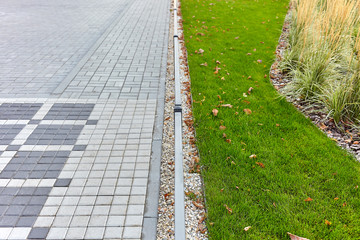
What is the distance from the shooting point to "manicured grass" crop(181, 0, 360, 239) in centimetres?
312

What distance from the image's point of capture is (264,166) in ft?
12.8

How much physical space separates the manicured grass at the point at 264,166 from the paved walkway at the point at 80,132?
879 millimetres

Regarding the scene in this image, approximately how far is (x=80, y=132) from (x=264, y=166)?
3.02 meters

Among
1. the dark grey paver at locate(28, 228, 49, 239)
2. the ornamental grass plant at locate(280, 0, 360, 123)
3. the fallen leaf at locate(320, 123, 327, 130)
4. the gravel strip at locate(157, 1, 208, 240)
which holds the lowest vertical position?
the dark grey paver at locate(28, 228, 49, 239)

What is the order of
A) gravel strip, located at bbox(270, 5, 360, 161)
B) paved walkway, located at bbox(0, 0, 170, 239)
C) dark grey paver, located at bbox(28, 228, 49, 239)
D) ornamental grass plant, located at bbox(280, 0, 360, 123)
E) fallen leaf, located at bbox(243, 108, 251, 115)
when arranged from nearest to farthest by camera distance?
dark grey paver, located at bbox(28, 228, 49, 239) → paved walkway, located at bbox(0, 0, 170, 239) → gravel strip, located at bbox(270, 5, 360, 161) → ornamental grass plant, located at bbox(280, 0, 360, 123) → fallen leaf, located at bbox(243, 108, 251, 115)

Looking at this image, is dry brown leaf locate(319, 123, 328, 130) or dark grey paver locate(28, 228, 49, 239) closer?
dark grey paver locate(28, 228, 49, 239)

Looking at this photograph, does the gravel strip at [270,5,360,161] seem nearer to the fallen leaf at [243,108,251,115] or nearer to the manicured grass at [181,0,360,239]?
the manicured grass at [181,0,360,239]

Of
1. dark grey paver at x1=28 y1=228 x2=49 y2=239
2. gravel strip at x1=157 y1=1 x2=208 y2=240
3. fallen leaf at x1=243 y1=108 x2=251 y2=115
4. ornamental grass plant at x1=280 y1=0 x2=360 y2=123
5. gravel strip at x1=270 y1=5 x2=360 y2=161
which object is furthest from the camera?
fallen leaf at x1=243 y1=108 x2=251 y2=115

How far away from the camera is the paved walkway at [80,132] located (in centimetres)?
322

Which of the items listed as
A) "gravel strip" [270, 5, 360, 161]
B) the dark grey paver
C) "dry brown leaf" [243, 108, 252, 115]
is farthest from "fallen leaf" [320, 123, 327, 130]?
the dark grey paver

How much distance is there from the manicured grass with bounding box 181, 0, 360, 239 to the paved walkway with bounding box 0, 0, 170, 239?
0.88 metres

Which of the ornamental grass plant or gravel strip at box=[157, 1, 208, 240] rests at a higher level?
the ornamental grass plant

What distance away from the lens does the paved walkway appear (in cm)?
322

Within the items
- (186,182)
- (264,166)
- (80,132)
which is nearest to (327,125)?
(264,166)
